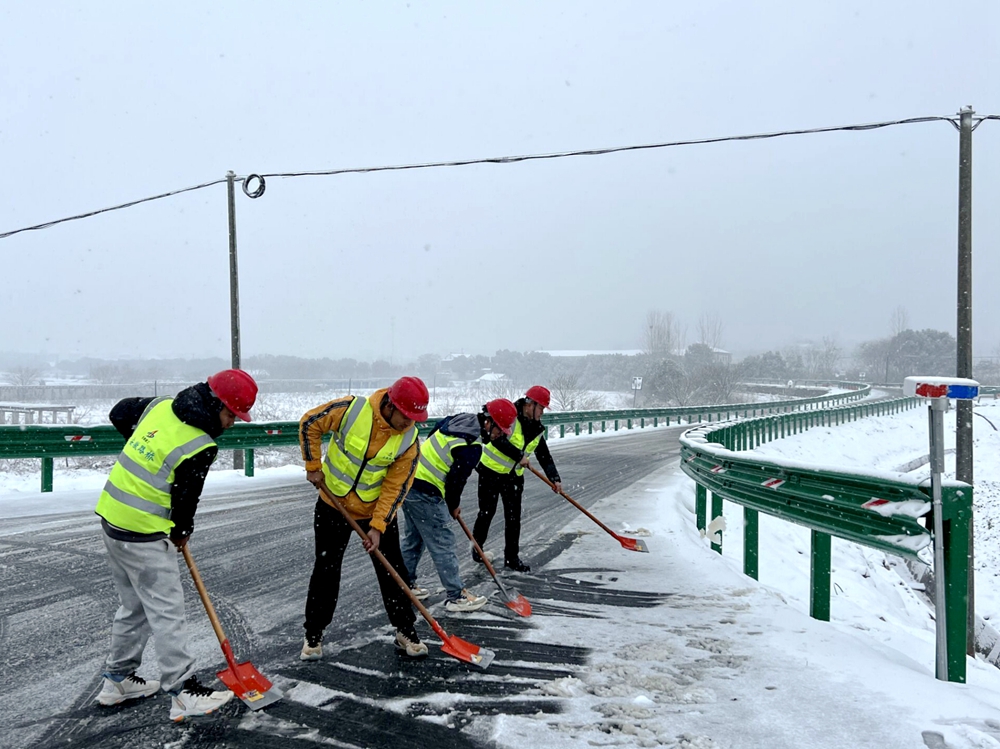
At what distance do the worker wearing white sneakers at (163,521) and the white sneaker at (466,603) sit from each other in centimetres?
204

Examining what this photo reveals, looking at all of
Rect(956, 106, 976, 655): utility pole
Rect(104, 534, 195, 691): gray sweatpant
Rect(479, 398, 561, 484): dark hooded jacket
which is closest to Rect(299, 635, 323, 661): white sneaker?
Rect(104, 534, 195, 691): gray sweatpant

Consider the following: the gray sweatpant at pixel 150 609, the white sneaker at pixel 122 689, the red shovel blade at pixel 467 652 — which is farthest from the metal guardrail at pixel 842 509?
the white sneaker at pixel 122 689

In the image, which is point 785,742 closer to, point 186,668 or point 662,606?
point 662,606

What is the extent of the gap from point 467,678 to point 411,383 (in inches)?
67.5

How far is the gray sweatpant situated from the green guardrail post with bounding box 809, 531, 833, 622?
4259mm

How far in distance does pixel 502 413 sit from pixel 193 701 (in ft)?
10.7

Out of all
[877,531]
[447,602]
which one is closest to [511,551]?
[447,602]

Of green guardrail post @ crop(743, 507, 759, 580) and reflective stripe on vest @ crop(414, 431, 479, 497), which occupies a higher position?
reflective stripe on vest @ crop(414, 431, 479, 497)

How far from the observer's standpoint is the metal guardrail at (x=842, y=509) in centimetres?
412

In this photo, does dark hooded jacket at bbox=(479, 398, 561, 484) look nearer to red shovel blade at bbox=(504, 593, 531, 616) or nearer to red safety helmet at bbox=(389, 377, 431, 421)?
red shovel blade at bbox=(504, 593, 531, 616)

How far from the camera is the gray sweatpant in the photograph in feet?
11.9

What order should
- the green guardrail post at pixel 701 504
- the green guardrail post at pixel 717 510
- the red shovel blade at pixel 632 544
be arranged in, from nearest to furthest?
the red shovel blade at pixel 632 544, the green guardrail post at pixel 717 510, the green guardrail post at pixel 701 504

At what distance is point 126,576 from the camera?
3.77 meters

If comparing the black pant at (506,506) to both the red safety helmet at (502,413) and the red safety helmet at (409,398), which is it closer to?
the red safety helmet at (502,413)
